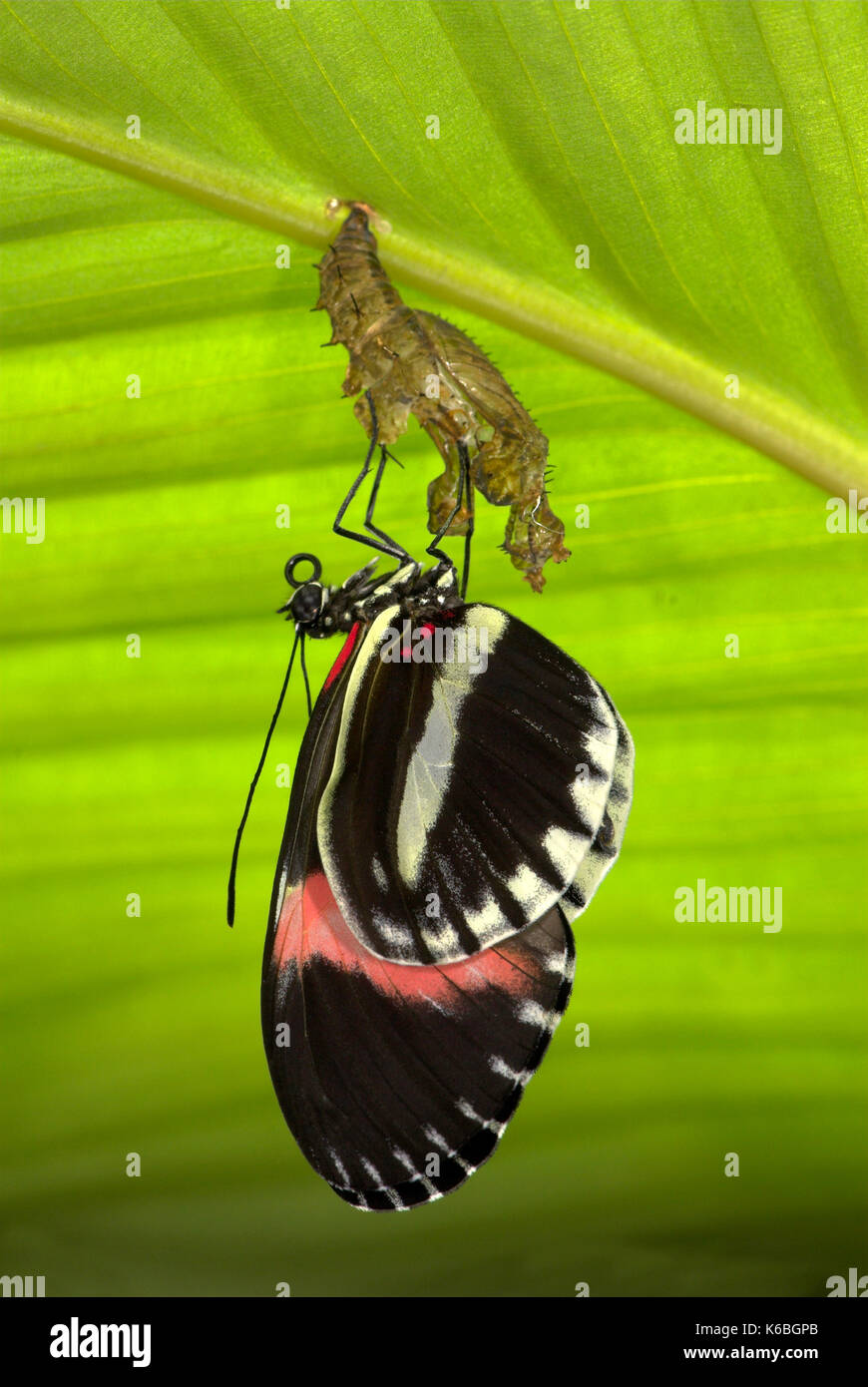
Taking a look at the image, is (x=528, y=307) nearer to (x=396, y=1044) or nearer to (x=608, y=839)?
(x=608, y=839)

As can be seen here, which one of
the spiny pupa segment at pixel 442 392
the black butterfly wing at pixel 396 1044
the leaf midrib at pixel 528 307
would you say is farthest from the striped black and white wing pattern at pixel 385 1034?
the leaf midrib at pixel 528 307

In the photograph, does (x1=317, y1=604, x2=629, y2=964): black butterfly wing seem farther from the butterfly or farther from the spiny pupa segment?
the spiny pupa segment

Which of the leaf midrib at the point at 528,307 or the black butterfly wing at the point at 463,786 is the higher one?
the leaf midrib at the point at 528,307

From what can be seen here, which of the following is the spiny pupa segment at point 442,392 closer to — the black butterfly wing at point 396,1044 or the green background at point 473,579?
the green background at point 473,579

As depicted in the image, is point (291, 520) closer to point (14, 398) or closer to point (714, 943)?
point (14, 398)

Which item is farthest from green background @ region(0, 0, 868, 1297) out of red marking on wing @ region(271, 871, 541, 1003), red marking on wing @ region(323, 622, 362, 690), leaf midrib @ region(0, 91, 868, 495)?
red marking on wing @ region(271, 871, 541, 1003)

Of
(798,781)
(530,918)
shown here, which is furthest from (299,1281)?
(798,781)
